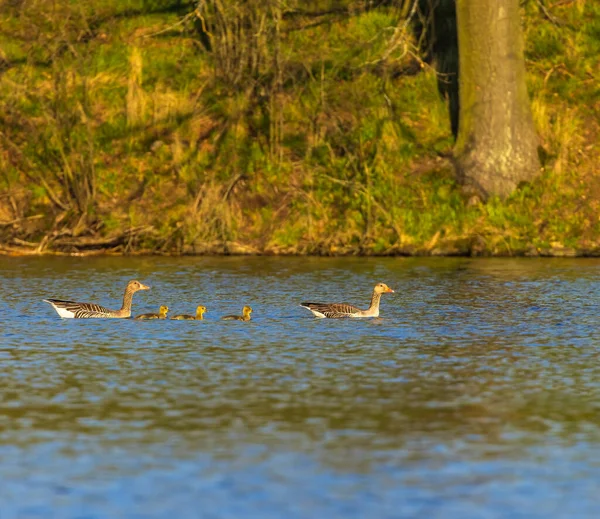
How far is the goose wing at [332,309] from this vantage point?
2092 centimetres

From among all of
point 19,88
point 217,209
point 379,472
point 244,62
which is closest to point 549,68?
point 244,62

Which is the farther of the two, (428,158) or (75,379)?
(428,158)

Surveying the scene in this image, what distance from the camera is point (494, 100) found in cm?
3300

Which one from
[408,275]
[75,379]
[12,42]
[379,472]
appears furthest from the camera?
[12,42]

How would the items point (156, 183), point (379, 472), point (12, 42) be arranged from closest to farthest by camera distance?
point (379, 472) → point (156, 183) → point (12, 42)

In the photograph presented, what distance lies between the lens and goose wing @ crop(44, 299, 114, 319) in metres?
20.7

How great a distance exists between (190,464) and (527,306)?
1241 cm

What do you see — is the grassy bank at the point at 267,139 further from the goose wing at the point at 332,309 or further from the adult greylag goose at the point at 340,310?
the goose wing at the point at 332,309

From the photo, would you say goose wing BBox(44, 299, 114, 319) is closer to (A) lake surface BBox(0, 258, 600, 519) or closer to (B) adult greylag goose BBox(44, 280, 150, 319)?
(B) adult greylag goose BBox(44, 280, 150, 319)

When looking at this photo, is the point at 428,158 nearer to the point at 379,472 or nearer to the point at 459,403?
the point at 459,403

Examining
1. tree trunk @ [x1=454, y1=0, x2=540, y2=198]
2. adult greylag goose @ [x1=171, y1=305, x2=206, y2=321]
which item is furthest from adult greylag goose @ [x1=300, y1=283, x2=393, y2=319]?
tree trunk @ [x1=454, y1=0, x2=540, y2=198]

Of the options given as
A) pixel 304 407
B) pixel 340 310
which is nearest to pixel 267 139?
pixel 340 310

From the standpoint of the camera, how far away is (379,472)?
426 inches

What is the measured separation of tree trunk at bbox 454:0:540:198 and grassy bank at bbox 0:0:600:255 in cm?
56
